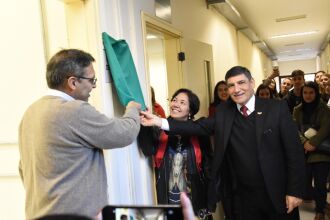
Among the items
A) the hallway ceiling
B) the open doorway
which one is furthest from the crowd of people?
the hallway ceiling

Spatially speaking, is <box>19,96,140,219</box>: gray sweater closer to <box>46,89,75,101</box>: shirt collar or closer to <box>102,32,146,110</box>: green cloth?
<box>46,89,75,101</box>: shirt collar

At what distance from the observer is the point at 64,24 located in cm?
198

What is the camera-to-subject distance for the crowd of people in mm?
1289

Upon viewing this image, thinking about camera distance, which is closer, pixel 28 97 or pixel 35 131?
pixel 35 131

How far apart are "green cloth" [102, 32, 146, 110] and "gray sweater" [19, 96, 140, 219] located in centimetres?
59

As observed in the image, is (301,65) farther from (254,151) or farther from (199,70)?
(254,151)

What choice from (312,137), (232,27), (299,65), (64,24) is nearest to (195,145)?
(64,24)

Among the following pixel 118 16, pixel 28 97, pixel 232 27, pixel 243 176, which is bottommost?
pixel 243 176

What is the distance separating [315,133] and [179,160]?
1657 mm

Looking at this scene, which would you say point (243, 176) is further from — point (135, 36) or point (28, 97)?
point (28, 97)

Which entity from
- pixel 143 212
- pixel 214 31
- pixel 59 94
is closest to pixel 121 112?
pixel 59 94

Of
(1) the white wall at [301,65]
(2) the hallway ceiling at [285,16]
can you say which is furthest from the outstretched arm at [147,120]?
(1) the white wall at [301,65]

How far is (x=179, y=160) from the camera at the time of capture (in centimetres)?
217

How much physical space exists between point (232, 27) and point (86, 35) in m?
5.02
